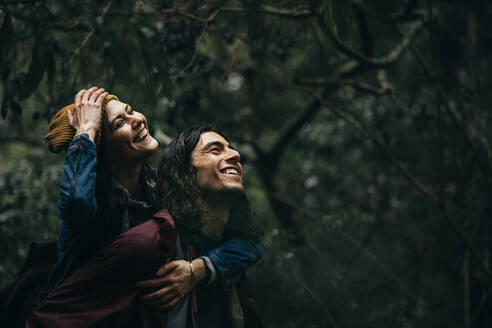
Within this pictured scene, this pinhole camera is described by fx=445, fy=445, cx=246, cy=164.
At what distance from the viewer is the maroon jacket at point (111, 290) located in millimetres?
1522

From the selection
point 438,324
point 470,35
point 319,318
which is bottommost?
point 438,324

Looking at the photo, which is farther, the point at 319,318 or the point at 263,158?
the point at 263,158

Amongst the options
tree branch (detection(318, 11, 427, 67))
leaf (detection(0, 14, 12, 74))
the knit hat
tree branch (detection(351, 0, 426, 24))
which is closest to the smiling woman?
the knit hat

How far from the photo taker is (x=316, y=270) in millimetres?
3258

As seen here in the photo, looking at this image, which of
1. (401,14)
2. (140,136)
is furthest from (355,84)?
(140,136)

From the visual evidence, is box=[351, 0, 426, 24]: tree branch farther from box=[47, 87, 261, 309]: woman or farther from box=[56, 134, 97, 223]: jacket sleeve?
box=[56, 134, 97, 223]: jacket sleeve

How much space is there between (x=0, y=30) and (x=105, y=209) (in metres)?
1.20

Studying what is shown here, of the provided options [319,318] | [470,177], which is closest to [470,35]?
[470,177]

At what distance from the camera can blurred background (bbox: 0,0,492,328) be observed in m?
2.66

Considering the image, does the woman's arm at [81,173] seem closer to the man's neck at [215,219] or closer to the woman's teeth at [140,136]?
the woman's teeth at [140,136]

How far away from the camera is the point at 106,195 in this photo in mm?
1650

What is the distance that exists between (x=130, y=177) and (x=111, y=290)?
46cm

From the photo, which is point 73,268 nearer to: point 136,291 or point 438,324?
point 136,291

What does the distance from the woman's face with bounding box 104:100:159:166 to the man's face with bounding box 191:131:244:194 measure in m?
0.20
